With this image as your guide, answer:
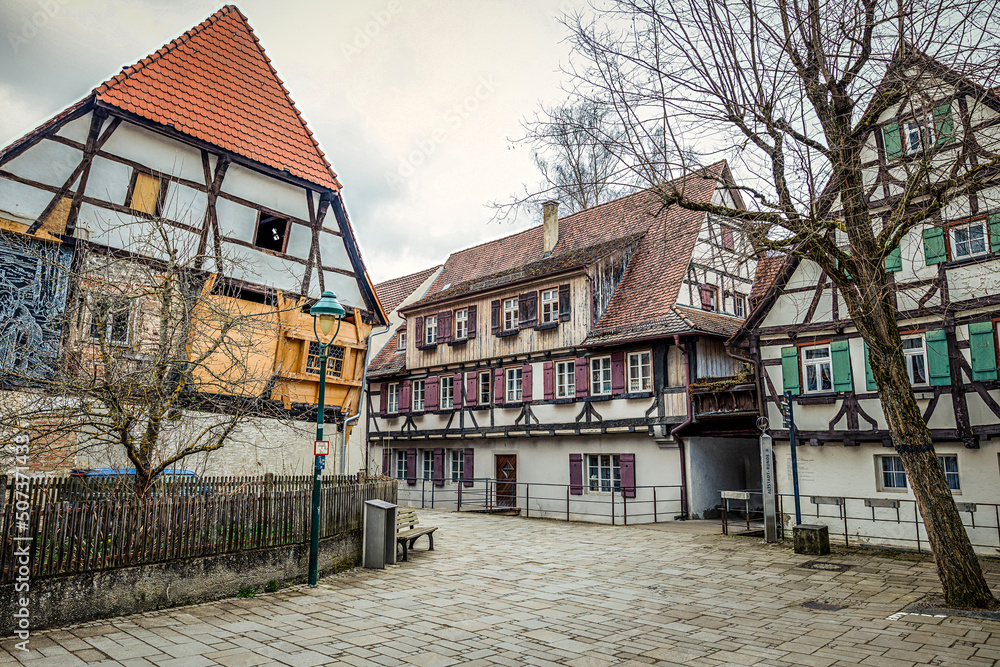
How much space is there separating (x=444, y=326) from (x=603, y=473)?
8376 millimetres

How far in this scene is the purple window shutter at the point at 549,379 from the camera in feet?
74.1

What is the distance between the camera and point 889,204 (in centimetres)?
1472

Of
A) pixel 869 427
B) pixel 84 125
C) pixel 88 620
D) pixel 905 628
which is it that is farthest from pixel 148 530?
pixel 869 427

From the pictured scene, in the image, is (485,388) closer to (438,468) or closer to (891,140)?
(438,468)

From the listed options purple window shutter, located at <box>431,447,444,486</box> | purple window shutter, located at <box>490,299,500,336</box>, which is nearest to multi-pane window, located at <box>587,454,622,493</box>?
purple window shutter, located at <box>490,299,500,336</box>

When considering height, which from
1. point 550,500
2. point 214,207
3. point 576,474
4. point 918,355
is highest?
point 214,207

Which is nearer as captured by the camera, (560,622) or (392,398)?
(560,622)

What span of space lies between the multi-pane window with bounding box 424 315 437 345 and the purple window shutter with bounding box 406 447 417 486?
4300 millimetres

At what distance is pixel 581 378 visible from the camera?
71.4ft

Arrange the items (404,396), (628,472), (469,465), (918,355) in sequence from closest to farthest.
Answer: (918,355), (628,472), (469,465), (404,396)

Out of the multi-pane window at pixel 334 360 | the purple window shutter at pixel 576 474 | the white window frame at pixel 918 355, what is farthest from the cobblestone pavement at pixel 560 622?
the purple window shutter at pixel 576 474

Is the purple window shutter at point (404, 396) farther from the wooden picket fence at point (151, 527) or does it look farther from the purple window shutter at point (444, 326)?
the wooden picket fence at point (151, 527)

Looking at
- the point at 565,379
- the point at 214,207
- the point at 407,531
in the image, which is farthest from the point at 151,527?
the point at 565,379

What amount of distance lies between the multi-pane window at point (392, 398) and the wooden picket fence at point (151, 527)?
1735 centimetres
